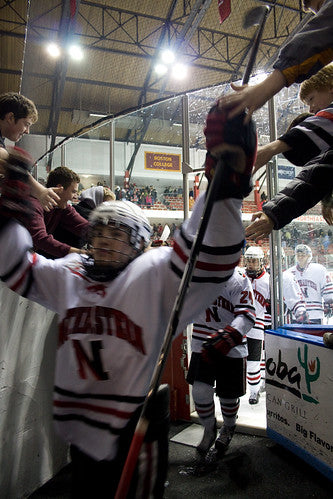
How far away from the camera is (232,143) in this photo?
2.20ft

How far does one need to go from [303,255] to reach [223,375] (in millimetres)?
1331

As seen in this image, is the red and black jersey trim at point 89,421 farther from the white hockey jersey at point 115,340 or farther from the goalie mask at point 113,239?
the goalie mask at point 113,239

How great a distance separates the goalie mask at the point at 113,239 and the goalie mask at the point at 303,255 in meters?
2.34

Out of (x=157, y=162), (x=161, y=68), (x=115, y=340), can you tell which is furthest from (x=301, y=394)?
(x=161, y=68)

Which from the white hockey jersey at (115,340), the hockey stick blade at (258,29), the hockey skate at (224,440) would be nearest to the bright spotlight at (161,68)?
the hockey skate at (224,440)

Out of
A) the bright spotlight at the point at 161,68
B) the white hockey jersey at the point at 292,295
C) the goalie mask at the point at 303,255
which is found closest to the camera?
the goalie mask at the point at 303,255

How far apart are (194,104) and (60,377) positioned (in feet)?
9.94

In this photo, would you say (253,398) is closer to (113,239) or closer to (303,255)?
(303,255)

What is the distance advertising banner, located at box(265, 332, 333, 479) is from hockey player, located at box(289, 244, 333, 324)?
883 millimetres

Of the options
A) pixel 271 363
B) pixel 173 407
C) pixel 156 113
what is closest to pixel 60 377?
pixel 271 363

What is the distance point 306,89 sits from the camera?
1.34m

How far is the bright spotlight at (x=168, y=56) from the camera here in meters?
8.58

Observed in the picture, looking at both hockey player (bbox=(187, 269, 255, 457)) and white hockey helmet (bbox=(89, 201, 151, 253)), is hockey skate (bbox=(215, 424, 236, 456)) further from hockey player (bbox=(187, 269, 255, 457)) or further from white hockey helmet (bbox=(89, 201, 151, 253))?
white hockey helmet (bbox=(89, 201, 151, 253))

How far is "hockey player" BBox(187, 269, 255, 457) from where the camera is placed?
8.31ft
